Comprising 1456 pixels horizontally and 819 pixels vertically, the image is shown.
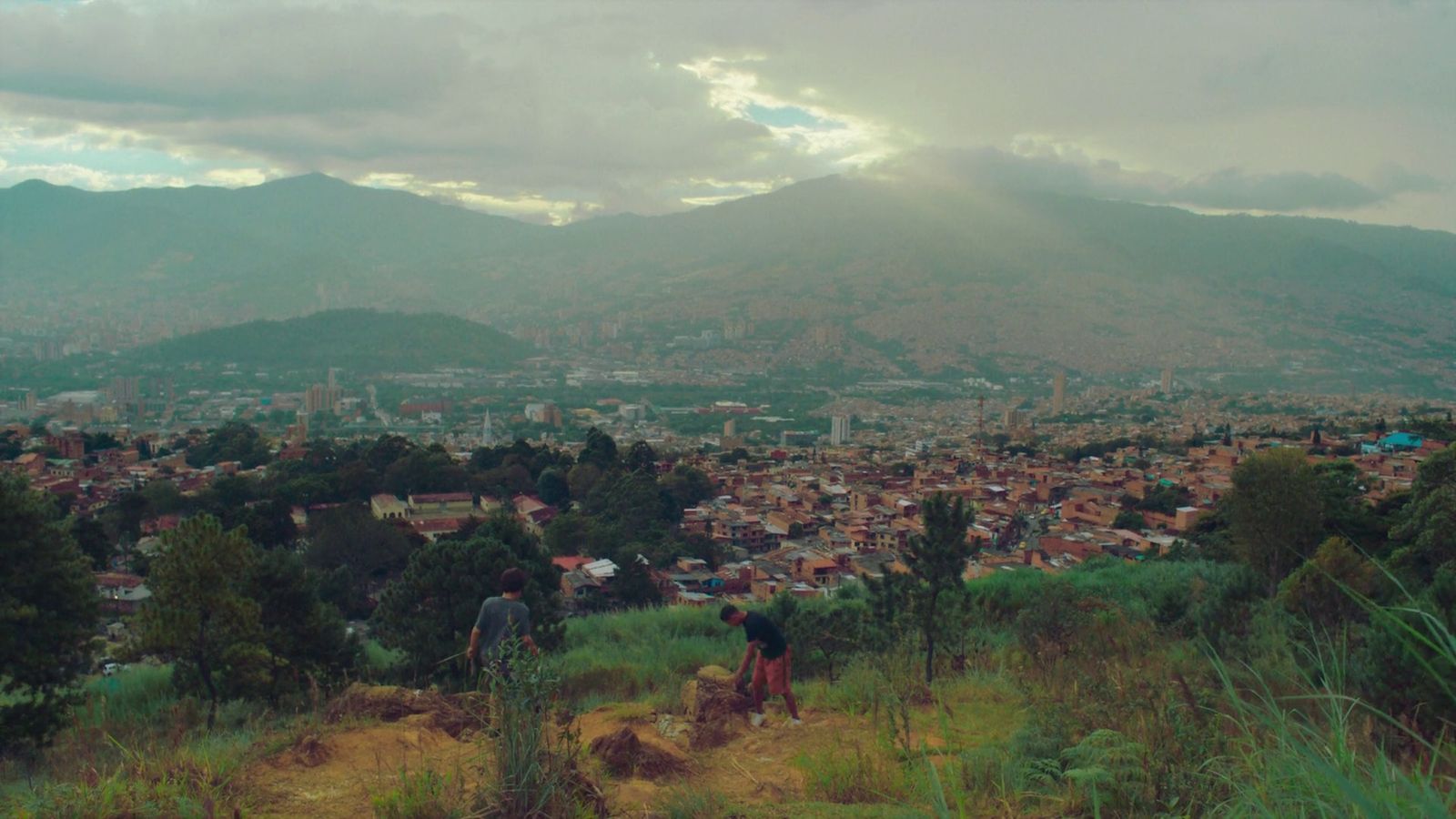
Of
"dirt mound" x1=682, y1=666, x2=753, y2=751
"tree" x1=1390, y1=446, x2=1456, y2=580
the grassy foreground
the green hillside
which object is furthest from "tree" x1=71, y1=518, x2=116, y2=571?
the green hillside

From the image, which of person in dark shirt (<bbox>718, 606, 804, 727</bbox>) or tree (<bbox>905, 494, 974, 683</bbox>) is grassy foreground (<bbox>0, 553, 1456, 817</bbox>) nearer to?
person in dark shirt (<bbox>718, 606, 804, 727</bbox>)

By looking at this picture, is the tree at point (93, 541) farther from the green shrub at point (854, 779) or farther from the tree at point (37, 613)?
the green shrub at point (854, 779)

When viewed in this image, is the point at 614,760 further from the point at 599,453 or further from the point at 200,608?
the point at 599,453

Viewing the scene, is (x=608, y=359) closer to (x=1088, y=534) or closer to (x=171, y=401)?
(x=171, y=401)

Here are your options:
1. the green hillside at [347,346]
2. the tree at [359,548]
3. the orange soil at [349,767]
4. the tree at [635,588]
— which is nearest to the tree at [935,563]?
the orange soil at [349,767]

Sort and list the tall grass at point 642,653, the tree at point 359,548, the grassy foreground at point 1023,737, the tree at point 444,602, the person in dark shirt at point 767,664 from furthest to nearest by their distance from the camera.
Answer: the tree at point 359,548 < the tree at point 444,602 < the tall grass at point 642,653 < the person in dark shirt at point 767,664 < the grassy foreground at point 1023,737

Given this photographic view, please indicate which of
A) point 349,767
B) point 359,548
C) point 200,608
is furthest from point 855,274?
point 349,767
